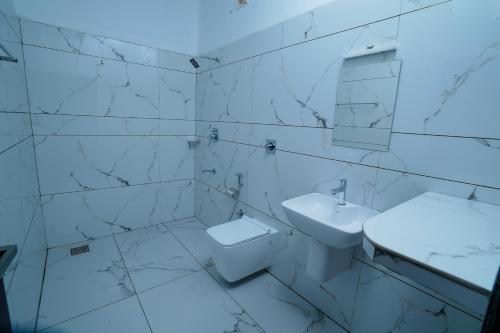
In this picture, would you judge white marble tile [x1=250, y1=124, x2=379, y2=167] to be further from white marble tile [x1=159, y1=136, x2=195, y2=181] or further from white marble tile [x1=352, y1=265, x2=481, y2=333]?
white marble tile [x1=159, y1=136, x2=195, y2=181]

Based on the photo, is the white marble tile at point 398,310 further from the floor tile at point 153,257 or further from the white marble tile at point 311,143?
the floor tile at point 153,257

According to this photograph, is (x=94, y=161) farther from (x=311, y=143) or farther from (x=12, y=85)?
(x=311, y=143)

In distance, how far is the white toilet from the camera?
1618 millimetres

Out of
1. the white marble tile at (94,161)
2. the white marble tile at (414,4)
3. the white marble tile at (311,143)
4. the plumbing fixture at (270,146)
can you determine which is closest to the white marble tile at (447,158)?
the white marble tile at (311,143)

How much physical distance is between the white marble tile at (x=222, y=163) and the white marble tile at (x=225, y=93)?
0.27 metres

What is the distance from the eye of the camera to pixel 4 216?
0.95 meters

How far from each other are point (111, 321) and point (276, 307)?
1038mm

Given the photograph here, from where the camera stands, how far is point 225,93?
2.24 meters

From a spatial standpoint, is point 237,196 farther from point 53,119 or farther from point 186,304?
point 53,119

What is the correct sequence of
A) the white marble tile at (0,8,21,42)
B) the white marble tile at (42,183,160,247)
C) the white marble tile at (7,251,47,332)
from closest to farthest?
the white marble tile at (7,251,47,332) → the white marble tile at (0,8,21,42) → the white marble tile at (42,183,160,247)

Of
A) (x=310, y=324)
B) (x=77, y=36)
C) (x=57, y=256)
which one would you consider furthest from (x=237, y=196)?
(x=77, y=36)

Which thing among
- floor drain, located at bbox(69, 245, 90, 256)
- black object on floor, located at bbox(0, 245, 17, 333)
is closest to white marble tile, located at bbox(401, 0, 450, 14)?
black object on floor, located at bbox(0, 245, 17, 333)

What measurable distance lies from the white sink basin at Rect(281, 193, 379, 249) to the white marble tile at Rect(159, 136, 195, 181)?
1.74 m

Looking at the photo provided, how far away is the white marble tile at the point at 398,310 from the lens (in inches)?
39.8
